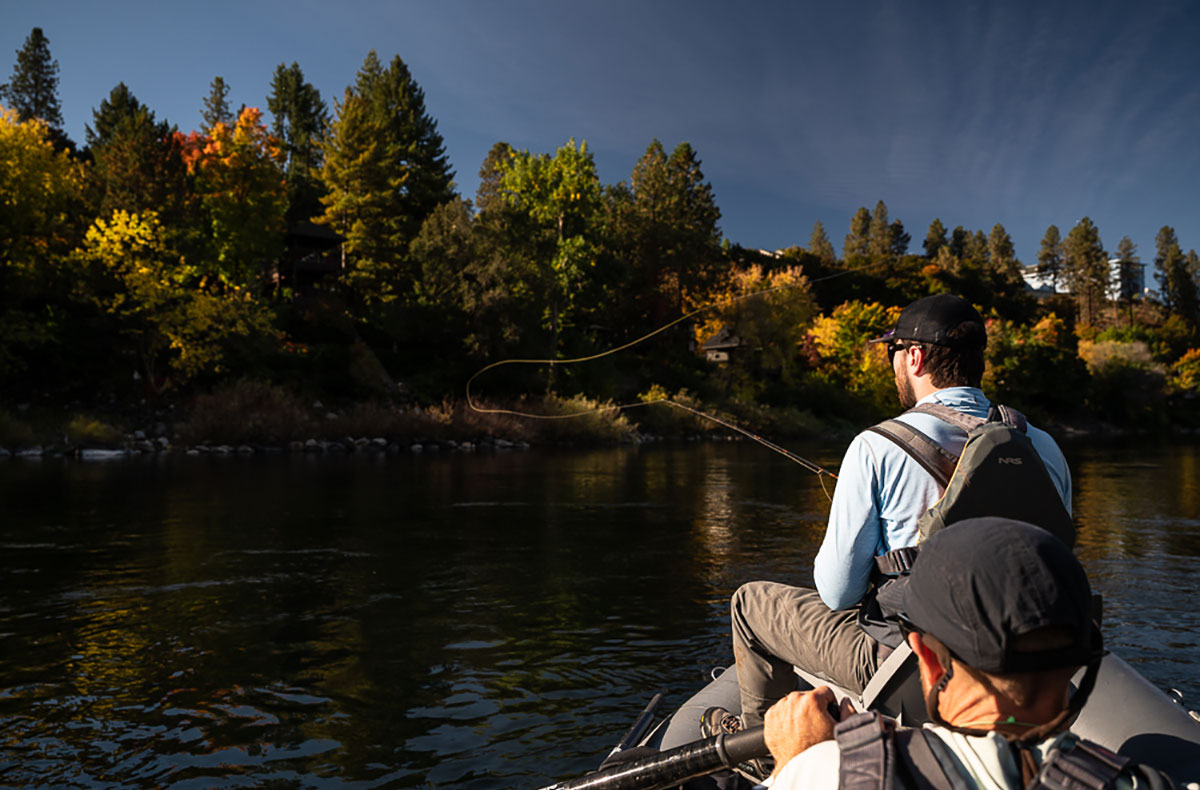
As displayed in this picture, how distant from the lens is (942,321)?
9.70 ft

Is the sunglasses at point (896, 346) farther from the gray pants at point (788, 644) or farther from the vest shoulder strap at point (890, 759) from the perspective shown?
the vest shoulder strap at point (890, 759)

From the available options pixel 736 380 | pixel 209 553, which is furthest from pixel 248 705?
pixel 736 380

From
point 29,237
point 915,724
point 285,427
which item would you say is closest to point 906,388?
point 915,724

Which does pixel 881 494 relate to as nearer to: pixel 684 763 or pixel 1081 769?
pixel 684 763

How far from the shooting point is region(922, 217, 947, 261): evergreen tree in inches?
5084

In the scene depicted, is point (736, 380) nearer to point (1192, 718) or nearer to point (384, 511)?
point (384, 511)

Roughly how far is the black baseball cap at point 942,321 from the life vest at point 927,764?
170 cm

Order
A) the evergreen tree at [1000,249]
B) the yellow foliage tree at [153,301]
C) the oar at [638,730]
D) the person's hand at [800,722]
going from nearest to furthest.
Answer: the person's hand at [800,722] < the oar at [638,730] < the yellow foliage tree at [153,301] < the evergreen tree at [1000,249]

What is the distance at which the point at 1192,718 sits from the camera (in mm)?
2562

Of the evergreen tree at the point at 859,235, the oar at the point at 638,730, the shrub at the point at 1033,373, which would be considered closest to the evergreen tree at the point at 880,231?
the evergreen tree at the point at 859,235

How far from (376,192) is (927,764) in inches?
1907

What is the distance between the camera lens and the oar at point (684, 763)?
2.38 m

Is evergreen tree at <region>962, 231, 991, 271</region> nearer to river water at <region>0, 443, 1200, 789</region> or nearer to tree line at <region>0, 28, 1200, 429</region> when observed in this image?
tree line at <region>0, 28, 1200, 429</region>

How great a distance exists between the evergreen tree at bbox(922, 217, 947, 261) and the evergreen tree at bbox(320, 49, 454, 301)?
94.7m
